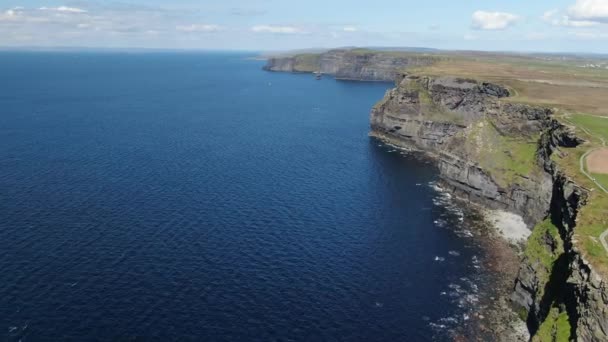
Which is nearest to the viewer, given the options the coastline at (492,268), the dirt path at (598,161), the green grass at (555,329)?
→ the green grass at (555,329)

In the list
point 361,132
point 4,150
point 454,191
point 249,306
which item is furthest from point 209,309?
point 361,132

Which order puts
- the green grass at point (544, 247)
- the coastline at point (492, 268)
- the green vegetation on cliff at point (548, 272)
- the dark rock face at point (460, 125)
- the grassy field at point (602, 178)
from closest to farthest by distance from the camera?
the green vegetation on cliff at point (548, 272)
the coastline at point (492, 268)
the green grass at point (544, 247)
the grassy field at point (602, 178)
the dark rock face at point (460, 125)

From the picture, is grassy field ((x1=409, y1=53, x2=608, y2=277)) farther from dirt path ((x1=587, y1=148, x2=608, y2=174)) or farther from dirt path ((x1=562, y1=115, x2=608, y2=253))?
dirt path ((x1=587, y1=148, x2=608, y2=174))

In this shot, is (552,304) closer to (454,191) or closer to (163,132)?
(454,191)

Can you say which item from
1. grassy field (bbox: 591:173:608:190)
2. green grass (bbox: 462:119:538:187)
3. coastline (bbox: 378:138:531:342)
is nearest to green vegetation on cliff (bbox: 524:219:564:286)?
coastline (bbox: 378:138:531:342)

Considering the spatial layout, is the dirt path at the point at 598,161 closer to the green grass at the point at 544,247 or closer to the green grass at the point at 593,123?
the green grass at the point at 593,123

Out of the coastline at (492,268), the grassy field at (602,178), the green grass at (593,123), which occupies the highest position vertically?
the green grass at (593,123)

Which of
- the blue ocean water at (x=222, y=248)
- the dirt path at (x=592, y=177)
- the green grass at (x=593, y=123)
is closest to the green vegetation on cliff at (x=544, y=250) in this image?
the dirt path at (x=592, y=177)

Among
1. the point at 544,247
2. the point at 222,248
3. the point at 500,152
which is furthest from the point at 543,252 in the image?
the point at 222,248
